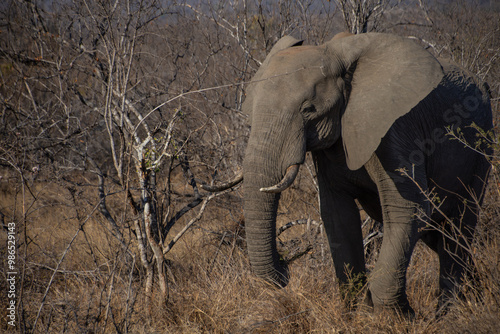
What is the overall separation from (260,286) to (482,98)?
2618 mm

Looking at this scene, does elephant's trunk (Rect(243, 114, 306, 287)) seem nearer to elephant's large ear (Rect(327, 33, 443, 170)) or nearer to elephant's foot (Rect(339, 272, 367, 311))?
elephant's large ear (Rect(327, 33, 443, 170))

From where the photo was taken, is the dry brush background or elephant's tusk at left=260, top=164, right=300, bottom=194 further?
the dry brush background

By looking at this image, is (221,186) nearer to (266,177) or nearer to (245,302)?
(266,177)

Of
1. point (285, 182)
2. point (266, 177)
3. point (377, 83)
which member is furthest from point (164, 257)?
point (377, 83)

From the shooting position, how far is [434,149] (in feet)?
13.7

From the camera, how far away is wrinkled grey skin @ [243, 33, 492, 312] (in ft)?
11.2

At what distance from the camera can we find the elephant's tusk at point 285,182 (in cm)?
318

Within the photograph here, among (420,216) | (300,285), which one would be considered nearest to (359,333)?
(300,285)

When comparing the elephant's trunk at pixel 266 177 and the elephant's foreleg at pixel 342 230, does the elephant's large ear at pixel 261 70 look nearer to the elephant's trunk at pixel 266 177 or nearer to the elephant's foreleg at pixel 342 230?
the elephant's trunk at pixel 266 177

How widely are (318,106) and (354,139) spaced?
1.12ft

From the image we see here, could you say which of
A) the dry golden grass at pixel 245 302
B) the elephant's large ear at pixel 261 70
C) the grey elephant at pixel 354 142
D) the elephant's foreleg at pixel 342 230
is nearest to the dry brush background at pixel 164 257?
the dry golden grass at pixel 245 302

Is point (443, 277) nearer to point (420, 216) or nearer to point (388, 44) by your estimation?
point (420, 216)

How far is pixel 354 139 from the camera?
3.58 meters

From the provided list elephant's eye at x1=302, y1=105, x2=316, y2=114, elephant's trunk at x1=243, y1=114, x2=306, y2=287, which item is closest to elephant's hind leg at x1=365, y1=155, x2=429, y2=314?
elephant's eye at x1=302, y1=105, x2=316, y2=114
